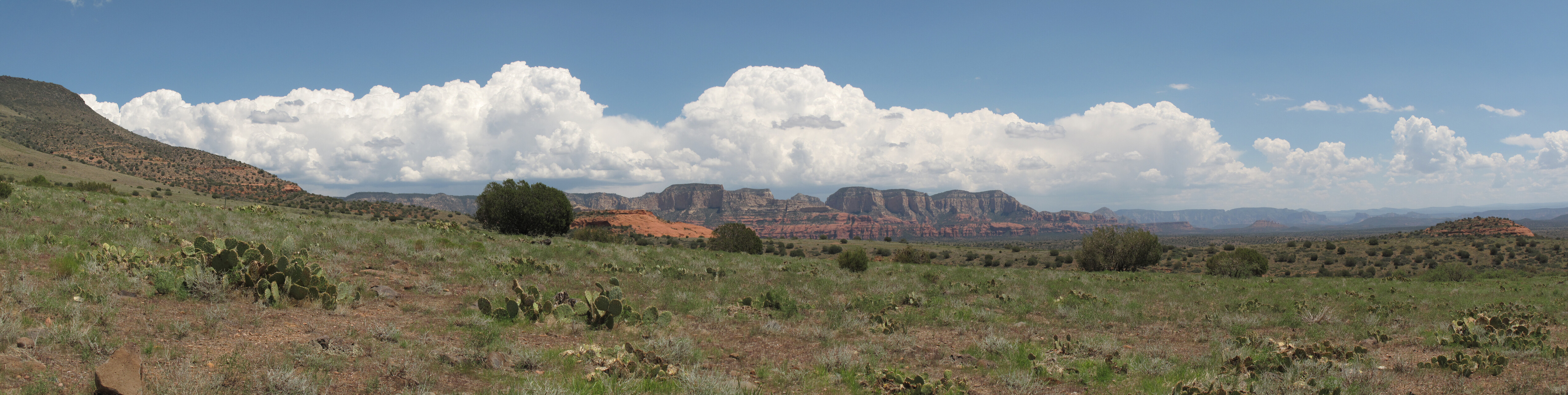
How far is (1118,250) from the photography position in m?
45.2

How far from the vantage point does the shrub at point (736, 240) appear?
149 ft

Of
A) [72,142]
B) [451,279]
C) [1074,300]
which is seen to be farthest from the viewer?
[72,142]

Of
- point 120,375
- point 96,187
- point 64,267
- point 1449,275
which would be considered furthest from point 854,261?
point 96,187

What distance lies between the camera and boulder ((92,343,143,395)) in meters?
4.50

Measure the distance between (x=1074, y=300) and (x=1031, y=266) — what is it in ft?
150

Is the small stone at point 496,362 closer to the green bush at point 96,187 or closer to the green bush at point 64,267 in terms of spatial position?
the green bush at point 64,267

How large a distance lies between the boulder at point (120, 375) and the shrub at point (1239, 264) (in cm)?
4824

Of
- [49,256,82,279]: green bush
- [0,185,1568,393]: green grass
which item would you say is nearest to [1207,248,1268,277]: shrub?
[0,185,1568,393]: green grass

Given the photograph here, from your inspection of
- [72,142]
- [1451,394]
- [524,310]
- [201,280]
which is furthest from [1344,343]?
[72,142]

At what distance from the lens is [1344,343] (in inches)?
421

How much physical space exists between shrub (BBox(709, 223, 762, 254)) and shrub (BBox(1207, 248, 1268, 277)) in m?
31.4

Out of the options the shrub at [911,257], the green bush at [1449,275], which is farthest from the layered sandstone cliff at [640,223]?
the green bush at [1449,275]

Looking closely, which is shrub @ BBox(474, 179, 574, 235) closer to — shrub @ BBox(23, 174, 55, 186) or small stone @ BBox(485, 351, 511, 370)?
shrub @ BBox(23, 174, 55, 186)

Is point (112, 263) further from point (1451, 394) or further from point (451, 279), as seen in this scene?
point (1451, 394)
